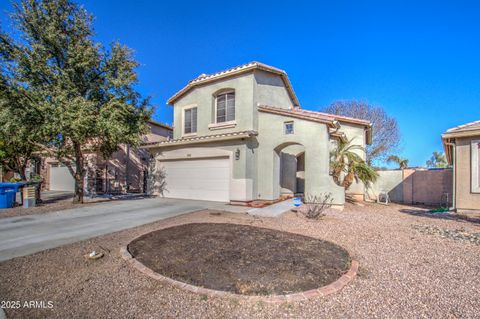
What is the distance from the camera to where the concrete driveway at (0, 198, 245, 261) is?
17.8 ft

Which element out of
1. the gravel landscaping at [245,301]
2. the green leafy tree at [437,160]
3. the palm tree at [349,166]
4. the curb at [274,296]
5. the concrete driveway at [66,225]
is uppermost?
the green leafy tree at [437,160]

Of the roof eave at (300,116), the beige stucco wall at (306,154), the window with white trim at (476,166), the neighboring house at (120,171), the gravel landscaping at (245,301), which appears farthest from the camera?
the neighboring house at (120,171)

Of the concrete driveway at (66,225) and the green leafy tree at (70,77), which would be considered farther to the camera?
the green leafy tree at (70,77)

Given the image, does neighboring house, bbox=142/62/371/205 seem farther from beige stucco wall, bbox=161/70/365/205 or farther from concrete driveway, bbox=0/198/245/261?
concrete driveway, bbox=0/198/245/261

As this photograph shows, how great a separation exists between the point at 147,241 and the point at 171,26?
13391mm

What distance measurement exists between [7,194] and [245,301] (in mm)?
14185

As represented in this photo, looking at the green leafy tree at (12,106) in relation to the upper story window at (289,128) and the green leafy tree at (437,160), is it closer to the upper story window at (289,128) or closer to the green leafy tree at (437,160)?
the upper story window at (289,128)

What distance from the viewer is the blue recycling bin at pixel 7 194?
35.1 ft

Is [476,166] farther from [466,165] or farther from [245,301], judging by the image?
[245,301]

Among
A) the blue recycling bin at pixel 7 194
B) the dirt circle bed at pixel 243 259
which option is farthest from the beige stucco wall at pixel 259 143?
the blue recycling bin at pixel 7 194

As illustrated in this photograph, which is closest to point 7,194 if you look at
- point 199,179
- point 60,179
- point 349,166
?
point 199,179

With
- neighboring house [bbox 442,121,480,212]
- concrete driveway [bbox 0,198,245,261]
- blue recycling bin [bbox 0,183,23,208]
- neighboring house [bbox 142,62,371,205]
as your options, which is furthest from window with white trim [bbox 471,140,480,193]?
blue recycling bin [bbox 0,183,23,208]

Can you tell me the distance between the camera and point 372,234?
6629 millimetres

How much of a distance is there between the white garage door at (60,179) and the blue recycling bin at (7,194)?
8.96 m
